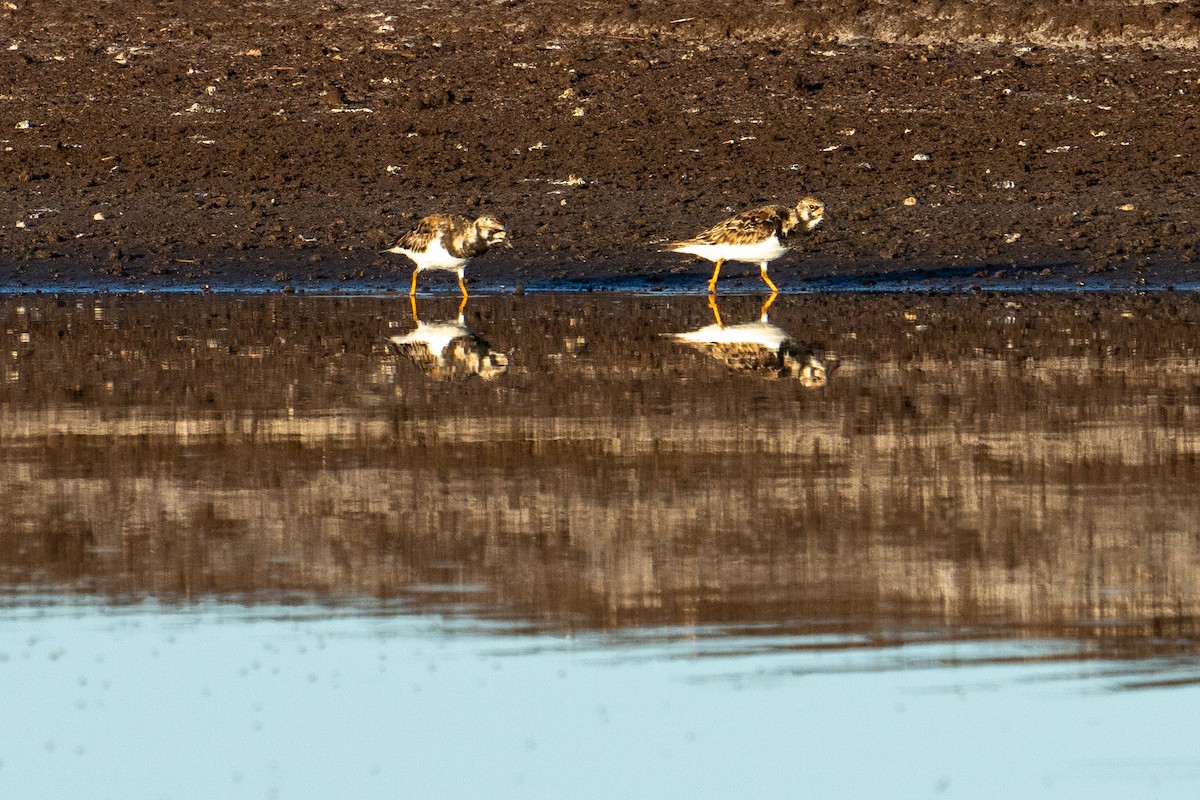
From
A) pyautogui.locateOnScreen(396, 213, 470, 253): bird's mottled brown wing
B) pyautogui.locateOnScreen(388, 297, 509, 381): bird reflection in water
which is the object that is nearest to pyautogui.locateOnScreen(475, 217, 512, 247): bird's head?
pyautogui.locateOnScreen(396, 213, 470, 253): bird's mottled brown wing

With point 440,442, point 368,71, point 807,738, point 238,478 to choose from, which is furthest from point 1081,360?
point 368,71

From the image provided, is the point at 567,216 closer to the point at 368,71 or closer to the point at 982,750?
the point at 368,71

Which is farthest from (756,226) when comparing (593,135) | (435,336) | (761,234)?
(593,135)

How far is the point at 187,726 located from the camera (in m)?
6.94

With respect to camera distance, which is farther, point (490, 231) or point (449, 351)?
point (490, 231)

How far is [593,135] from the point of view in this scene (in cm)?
2675

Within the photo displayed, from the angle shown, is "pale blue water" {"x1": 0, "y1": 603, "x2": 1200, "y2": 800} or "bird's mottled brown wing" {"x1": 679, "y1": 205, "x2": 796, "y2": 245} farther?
"bird's mottled brown wing" {"x1": 679, "y1": 205, "x2": 796, "y2": 245}

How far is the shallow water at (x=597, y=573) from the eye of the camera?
21.7 feet

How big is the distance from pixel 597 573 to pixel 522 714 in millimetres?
1870

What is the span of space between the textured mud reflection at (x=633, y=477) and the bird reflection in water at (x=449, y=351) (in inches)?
2.5

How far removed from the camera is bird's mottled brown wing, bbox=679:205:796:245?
20609 mm

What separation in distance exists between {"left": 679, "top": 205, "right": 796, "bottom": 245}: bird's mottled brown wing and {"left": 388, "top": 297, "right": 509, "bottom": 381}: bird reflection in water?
295cm

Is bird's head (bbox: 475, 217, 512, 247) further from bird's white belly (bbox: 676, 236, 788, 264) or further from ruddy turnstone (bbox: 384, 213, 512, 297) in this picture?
bird's white belly (bbox: 676, 236, 788, 264)

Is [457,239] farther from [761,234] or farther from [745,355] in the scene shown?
[745,355]
